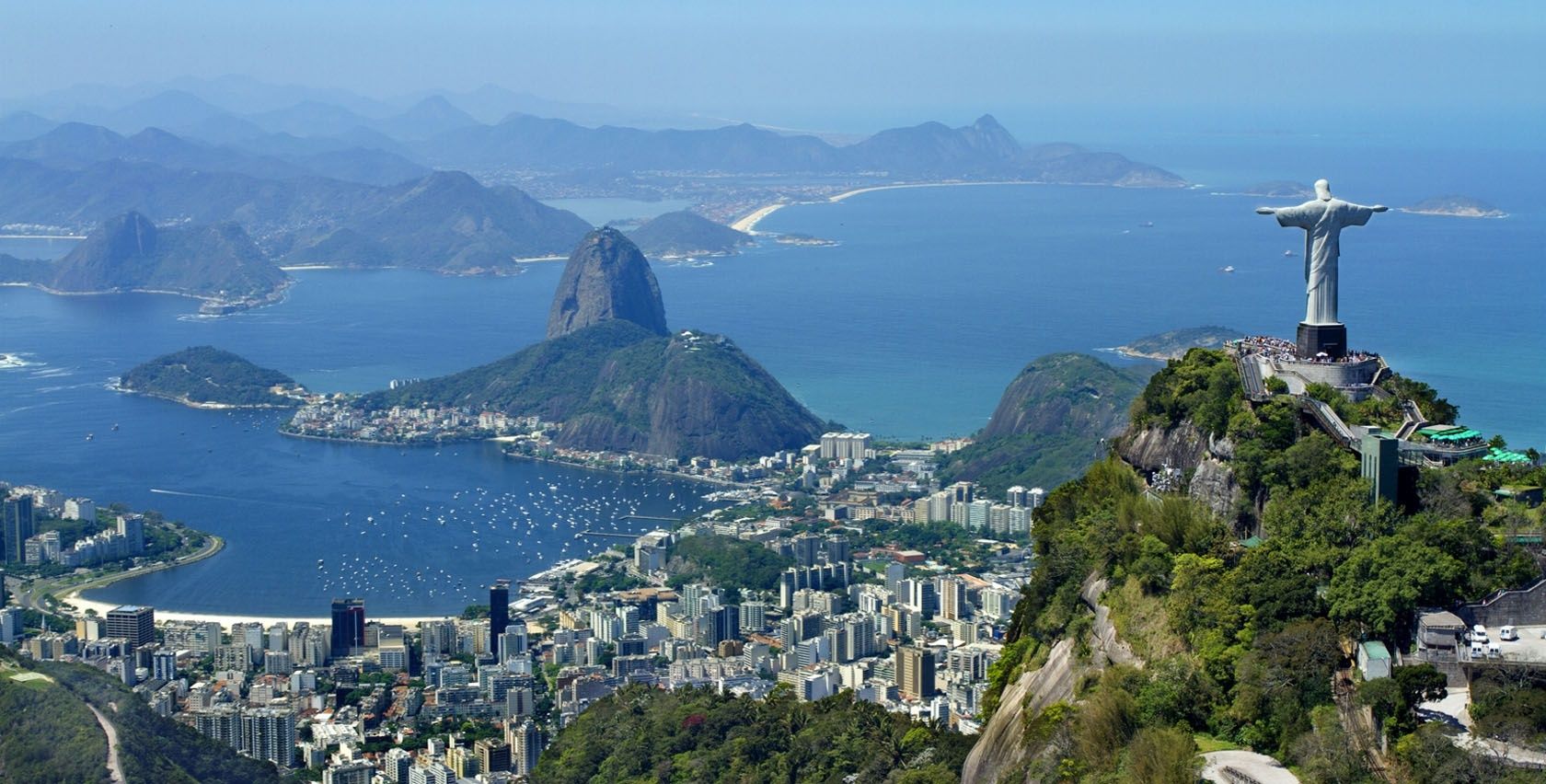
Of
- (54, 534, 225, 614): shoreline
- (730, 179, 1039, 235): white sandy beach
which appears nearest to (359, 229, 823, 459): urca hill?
(54, 534, 225, 614): shoreline

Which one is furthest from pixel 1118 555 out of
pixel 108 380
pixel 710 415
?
pixel 108 380

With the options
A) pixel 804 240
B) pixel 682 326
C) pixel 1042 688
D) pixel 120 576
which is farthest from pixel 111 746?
pixel 804 240

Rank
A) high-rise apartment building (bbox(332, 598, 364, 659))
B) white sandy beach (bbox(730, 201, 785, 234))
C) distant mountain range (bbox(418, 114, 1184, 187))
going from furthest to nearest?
distant mountain range (bbox(418, 114, 1184, 187)) < white sandy beach (bbox(730, 201, 785, 234)) < high-rise apartment building (bbox(332, 598, 364, 659))

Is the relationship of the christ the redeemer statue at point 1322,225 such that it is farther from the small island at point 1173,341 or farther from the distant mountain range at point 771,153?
the distant mountain range at point 771,153

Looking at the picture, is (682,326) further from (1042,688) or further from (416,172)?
(416,172)

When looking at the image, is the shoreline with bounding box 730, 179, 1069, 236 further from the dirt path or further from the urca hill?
the dirt path

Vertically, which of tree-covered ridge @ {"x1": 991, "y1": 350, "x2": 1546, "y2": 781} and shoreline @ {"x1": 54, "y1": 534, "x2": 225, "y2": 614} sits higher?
tree-covered ridge @ {"x1": 991, "y1": 350, "x2": 1546, "y2": 781}

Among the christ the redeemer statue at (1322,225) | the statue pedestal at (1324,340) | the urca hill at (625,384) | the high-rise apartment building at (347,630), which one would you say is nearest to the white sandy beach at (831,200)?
the urca hill at (625,384)
